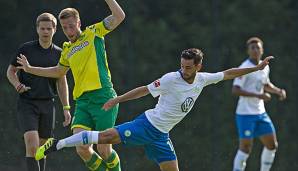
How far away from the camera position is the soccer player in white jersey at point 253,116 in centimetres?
995

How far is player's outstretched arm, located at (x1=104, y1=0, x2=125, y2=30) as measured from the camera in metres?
7.36

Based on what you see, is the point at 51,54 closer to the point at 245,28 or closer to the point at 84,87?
the point at 84,87

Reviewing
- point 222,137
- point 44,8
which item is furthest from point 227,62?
point 44,8

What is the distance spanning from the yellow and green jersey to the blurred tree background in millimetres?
2992

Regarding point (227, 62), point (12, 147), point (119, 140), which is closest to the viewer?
point (119, 140)

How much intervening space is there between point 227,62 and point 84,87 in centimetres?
406

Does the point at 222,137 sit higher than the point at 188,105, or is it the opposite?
the point at 188,105

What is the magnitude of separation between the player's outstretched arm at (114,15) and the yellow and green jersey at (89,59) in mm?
80

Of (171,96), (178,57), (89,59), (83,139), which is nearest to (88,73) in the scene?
(89,59)

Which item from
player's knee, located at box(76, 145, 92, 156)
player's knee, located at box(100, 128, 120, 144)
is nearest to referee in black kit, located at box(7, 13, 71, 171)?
player's knee, located at box(76, 145, 92, 156)

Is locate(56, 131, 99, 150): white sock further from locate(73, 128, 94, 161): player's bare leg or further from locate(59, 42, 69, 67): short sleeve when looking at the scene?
locate(59, 42, 69, 67): short sleeve

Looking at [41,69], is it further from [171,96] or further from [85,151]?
[171,96]

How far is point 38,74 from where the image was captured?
7.60 m

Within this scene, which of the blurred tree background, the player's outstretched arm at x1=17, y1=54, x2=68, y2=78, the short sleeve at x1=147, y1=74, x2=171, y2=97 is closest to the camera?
the short sleeve at x1=147, y1=74, x2=171, y2=97
